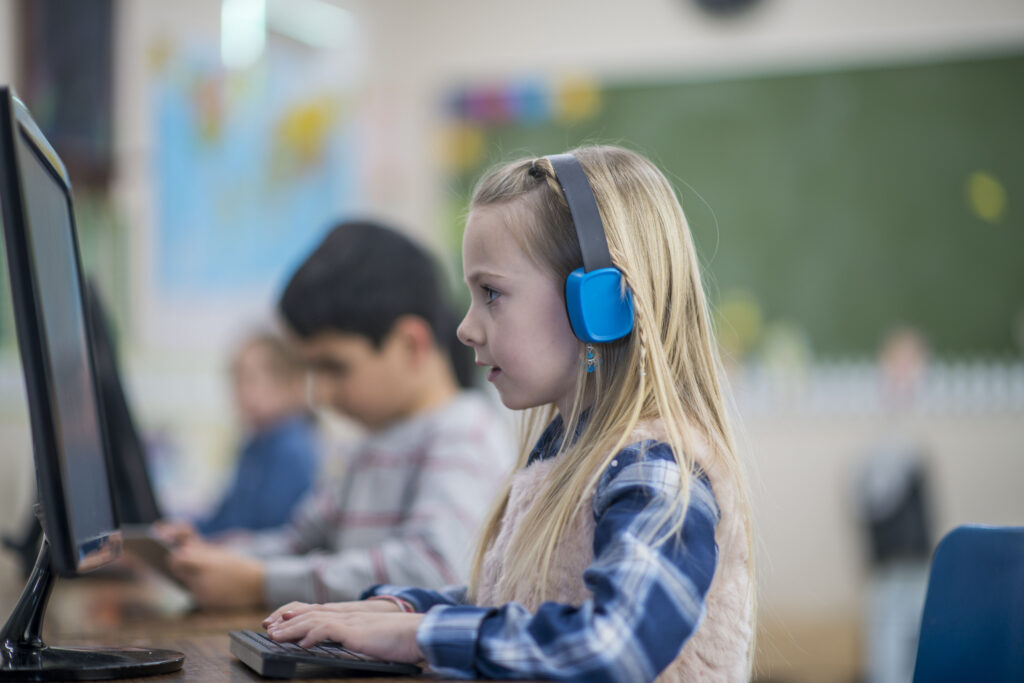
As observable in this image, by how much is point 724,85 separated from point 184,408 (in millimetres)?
2412

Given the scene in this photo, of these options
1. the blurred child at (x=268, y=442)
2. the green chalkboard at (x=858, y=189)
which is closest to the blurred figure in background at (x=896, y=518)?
the green chalkboard at (x=858, y=189)

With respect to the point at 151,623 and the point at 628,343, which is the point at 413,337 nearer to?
the point at 151,623

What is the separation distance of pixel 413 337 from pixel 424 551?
376mm

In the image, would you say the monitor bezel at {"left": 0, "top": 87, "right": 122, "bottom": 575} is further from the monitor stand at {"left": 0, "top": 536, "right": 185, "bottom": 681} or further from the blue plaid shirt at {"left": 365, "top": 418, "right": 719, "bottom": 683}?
the blue plaid shirt at {"left": 365, "top": 418, "right": 719, "bottom": 683}

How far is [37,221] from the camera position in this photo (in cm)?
72

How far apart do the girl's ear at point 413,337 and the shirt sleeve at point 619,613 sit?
864 mm

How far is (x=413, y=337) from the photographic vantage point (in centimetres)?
160

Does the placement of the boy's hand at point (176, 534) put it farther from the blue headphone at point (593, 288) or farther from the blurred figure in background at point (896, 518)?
the blurred figure in background at point (896, 518)

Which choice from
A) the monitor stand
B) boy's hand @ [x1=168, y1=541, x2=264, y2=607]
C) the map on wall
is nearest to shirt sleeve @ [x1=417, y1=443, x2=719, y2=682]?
the monitor stand

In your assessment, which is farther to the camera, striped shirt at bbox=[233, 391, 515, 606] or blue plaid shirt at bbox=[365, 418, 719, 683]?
striped shirt at bbox=[233, 391, 515, 606]

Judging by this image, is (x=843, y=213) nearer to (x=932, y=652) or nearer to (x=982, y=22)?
(x=982, y=22)

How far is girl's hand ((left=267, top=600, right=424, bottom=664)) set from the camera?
763 mm

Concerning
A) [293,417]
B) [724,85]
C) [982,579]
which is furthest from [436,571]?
[724,85]

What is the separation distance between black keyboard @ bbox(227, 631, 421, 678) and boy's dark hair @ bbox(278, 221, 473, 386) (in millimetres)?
830
